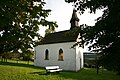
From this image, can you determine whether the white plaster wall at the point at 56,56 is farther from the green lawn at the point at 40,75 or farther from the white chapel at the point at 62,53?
the green lawn at the point at 40,75

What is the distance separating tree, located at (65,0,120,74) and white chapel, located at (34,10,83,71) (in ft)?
68.0

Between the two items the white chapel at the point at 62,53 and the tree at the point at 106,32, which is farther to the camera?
the white chapel at the point at 62,53

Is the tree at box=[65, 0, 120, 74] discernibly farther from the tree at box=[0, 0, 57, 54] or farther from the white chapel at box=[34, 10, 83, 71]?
the white chapel at box=[34, 10, 83, 71]

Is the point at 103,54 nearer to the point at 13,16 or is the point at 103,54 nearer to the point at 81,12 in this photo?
the point at 81,12

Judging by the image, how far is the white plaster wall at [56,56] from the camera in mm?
31817

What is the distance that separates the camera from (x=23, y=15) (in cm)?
649

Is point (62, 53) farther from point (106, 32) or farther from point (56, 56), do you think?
point (106, 32)

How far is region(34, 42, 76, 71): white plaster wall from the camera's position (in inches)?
1253

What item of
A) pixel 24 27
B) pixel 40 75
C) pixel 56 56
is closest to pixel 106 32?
pixel 24 27

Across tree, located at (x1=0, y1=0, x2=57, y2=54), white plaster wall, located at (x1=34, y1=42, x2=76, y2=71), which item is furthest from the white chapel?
tree, located at (x1=0, y1=0, x2=57, y2=54)

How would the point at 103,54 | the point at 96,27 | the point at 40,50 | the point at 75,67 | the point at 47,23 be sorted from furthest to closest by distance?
1. the point at 40,50
2. the point at 75,67
3. the point at 103,54
4. the point at 96,27
5. the point at 47,23

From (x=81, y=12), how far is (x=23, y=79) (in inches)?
385

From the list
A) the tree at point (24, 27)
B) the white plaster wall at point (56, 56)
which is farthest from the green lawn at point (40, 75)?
the tree at point (24, 27)

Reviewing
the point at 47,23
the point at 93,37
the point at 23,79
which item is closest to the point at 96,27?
the point at 93,37
